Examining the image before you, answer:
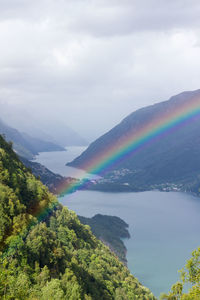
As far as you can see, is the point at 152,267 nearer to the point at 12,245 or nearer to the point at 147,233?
the point at 147,233

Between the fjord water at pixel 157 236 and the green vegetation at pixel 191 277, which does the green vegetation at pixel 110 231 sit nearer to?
the fjord water at pixel 157 236

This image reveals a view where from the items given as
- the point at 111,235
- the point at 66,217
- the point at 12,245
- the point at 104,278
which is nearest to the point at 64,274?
the point at 12,245

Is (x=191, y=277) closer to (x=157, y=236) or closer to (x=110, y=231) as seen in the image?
(x=157, y=236)

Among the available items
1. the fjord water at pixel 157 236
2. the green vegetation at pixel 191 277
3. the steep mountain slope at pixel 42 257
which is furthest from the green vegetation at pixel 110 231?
the green vegetation at pixel 191 277

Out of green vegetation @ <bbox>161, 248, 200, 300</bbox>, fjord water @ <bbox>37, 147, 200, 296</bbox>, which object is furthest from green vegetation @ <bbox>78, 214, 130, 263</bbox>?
green vegetation @ <bbox>161, 248, 200, 300</bbox>

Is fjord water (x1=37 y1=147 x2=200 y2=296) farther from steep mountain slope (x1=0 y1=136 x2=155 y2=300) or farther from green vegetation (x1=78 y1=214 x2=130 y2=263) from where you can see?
steep mountain slope (x1=0 y1=136 x2=155 y2=300)

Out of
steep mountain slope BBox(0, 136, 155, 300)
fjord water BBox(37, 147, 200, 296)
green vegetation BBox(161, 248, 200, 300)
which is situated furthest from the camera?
fjord water BBox(37, 147, 200, 296)
